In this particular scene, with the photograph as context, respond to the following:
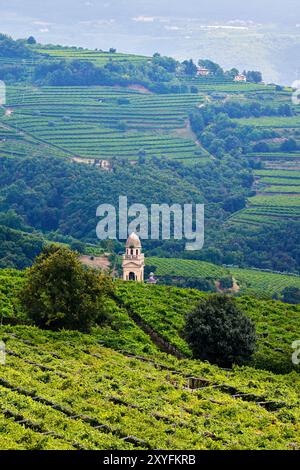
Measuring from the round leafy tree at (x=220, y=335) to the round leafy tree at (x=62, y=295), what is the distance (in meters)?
3.63

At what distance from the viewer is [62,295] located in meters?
39.5

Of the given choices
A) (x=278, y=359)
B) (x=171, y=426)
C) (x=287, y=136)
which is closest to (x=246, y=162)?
(x=287, y=136)

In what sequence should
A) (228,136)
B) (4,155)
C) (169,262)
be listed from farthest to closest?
1. (228,136)
2. (4,155)
3. (169,262)

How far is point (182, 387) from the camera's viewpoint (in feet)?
106

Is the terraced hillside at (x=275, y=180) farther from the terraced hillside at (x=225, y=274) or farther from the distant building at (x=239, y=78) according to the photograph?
the distant building at (x=239, y=78)

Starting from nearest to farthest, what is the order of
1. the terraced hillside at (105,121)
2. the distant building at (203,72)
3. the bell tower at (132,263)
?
→ 1. the bell tower at (132,263)
2. the terraced hillside at (105,121)
3. the distant building at (203,72)

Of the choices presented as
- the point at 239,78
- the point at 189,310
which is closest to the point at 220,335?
the point at 189,310

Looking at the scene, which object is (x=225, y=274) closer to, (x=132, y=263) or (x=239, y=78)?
(x=132, y=263)

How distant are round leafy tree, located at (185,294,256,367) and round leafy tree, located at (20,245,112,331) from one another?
3.63 meters

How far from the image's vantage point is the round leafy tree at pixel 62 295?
39562 millimetres

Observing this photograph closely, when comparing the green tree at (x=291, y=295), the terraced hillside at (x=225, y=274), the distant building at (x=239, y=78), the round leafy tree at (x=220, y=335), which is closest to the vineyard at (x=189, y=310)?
the round leafy tree at (x=220, y=335)

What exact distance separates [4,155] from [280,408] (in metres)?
108

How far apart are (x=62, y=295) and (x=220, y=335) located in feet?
18.6
